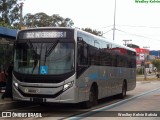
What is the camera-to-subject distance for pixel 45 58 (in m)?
13.6

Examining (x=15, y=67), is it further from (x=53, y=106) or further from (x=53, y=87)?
(x=53, y=106)

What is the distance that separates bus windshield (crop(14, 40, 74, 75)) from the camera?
13.5 meters

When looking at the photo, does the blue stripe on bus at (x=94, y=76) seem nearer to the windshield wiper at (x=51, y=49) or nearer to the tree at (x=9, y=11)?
the windshield wiper at (x=51, y=49)

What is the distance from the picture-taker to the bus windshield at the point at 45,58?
531 inches

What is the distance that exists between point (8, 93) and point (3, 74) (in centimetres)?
177

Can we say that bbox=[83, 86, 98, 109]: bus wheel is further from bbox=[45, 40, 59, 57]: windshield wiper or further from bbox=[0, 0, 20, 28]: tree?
bbox=[0, 0, 20, 28]: tree

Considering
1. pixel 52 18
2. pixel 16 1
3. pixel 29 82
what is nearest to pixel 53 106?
pixel 29 82

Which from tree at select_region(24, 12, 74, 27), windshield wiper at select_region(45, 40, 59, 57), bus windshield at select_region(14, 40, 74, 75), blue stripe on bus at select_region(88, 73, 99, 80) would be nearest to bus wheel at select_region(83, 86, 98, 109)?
blue stripe on bus at select_region(88, 73, 99, 80)

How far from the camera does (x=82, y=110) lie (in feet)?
49.5

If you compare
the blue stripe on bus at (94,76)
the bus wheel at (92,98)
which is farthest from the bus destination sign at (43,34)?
the bus wheel at (92,98)

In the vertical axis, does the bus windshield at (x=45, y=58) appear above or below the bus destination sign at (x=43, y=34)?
below

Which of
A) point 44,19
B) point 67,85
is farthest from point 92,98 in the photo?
point 44,19

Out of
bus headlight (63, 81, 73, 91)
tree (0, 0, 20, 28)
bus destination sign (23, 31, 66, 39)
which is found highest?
tree (0, 0, 20, 28)

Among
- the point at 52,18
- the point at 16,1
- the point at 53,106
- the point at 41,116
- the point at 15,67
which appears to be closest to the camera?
the point at 41,116
